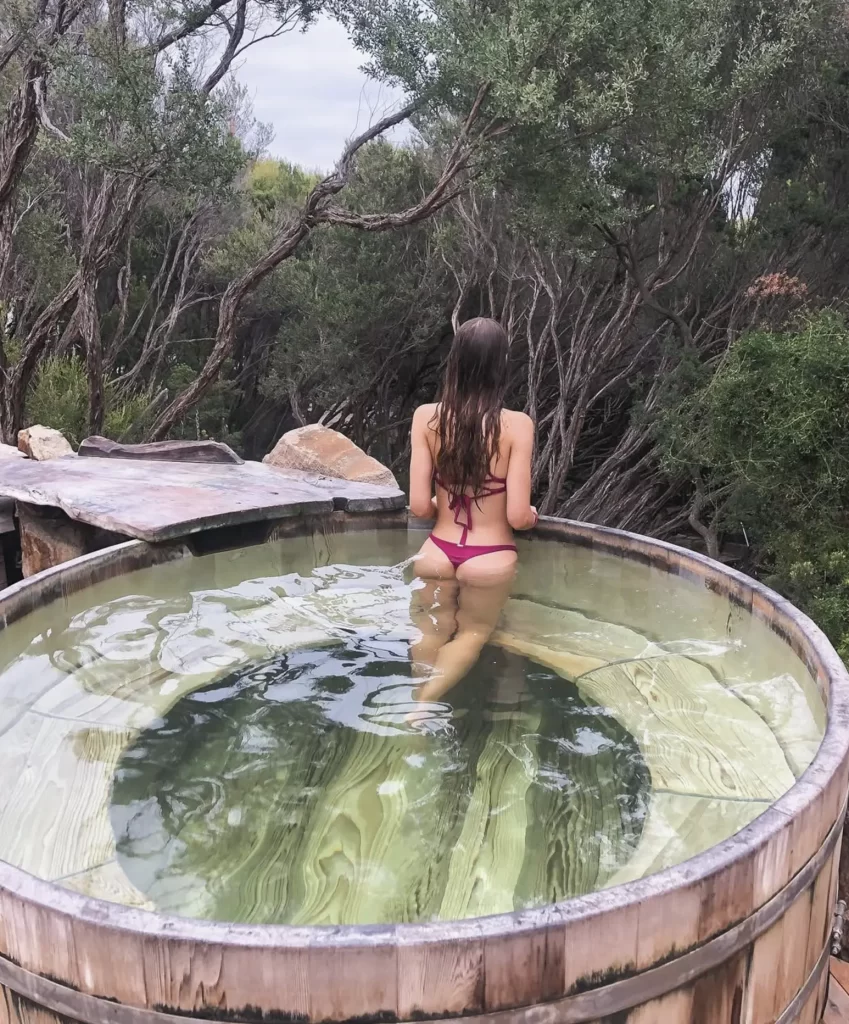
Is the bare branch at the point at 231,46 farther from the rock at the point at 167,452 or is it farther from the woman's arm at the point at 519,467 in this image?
the woman's arm at the point at 519,467

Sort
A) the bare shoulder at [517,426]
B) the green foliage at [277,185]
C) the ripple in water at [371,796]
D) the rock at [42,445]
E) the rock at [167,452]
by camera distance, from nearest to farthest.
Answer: the ripple in water at [371,796]
the bare shoulder at [517,426]
the rock at [167,452]
the rock at [42,445]
the green foliage at [277,185]

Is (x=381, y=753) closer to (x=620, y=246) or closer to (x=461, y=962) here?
(x=461, y=962)

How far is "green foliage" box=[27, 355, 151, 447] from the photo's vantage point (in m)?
7.02

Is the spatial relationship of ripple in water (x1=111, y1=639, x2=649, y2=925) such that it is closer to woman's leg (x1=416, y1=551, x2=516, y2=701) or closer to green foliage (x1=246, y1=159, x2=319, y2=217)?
woman's leg (x1=416, y1=551, x2=516, y2=701)

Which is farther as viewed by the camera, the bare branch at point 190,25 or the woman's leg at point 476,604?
the bare branch at point 190,25

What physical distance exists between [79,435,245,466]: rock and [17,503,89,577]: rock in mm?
881

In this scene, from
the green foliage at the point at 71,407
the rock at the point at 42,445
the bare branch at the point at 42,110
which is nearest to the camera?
the rock at the point at 42,445

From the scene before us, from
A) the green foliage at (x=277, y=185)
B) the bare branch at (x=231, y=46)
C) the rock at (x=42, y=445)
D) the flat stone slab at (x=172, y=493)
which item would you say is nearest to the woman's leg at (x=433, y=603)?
the flat stone slab at (x=172, y=493)

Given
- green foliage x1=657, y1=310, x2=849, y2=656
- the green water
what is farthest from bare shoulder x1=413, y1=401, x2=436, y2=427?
green foliage x1=657, y1=310, x2=849, y2=656

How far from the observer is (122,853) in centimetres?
182

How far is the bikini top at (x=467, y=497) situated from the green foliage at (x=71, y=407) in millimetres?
4780

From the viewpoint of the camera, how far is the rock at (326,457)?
4.83 metres

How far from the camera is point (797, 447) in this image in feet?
15.7

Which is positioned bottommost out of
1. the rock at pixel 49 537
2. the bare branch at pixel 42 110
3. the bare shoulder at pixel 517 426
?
the rock at pixel 49 537
